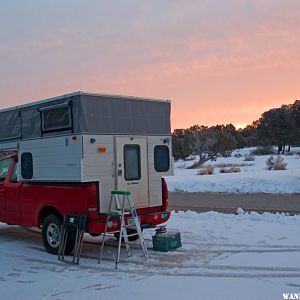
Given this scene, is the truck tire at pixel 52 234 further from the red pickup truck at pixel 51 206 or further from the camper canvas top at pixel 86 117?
the camper canvas top at pixel 86 117

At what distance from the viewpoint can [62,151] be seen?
927 cm

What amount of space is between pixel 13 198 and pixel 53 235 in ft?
5.24

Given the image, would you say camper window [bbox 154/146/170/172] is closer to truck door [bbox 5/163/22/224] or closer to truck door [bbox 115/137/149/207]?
truck door [bbox 115/137/149/207]

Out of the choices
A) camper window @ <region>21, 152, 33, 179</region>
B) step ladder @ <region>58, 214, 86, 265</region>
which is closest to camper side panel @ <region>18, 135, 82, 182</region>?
camper window @ <region>21, 152, 33, 179</region>

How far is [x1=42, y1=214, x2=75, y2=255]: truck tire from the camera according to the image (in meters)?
9.41

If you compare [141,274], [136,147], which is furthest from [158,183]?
[141,274]

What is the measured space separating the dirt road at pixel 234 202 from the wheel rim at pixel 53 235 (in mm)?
6717

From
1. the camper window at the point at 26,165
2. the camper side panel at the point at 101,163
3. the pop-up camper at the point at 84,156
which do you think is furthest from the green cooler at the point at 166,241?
the camper window at the point at 26,165

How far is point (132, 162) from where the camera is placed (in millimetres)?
9766

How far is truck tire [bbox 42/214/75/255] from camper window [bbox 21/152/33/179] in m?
1.05

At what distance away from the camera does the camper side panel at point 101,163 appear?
29.2 ft

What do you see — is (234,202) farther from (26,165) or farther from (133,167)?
(26,165)

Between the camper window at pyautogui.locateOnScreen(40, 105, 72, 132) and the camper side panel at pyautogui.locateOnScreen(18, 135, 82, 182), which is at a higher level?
the camper window at pyautogui.locateOnScreen(40, 105, 72, 132)

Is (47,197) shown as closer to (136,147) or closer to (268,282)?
(136,147)
